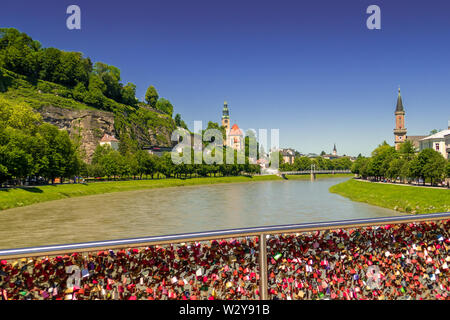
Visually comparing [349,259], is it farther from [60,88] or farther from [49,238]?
[60,88]

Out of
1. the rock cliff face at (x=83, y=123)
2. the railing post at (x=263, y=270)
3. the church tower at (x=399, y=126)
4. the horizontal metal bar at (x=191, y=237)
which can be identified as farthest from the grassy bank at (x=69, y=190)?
the church tower at (x=399, y=126)

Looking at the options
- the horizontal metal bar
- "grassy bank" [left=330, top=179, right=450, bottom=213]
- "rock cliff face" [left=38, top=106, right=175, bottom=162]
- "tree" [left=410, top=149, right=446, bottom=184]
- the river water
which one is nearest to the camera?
the horizontal metal bar

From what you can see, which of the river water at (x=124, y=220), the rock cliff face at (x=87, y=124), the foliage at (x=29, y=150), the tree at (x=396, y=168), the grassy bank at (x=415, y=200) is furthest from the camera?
the rock cliff face at (x=87, y=124)

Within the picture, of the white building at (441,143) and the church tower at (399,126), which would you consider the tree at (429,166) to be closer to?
the white building at (441,143)

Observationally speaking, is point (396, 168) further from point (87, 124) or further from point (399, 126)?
point (399, 126)

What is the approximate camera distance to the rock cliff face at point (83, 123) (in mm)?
105812

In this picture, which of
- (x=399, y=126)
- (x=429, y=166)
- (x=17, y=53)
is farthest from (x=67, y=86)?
(x=399, y=126)

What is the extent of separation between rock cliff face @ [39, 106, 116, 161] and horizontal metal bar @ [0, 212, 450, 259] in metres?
109

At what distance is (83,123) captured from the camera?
114m

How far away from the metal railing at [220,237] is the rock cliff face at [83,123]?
357ft

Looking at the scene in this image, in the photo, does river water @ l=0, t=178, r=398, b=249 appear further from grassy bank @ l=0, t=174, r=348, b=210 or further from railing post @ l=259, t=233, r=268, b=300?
railing post @ l=259, t=233, r=268, b=300

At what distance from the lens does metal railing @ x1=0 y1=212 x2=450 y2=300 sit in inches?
169

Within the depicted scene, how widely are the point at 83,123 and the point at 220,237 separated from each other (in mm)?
119640

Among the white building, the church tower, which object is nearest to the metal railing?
the white building
